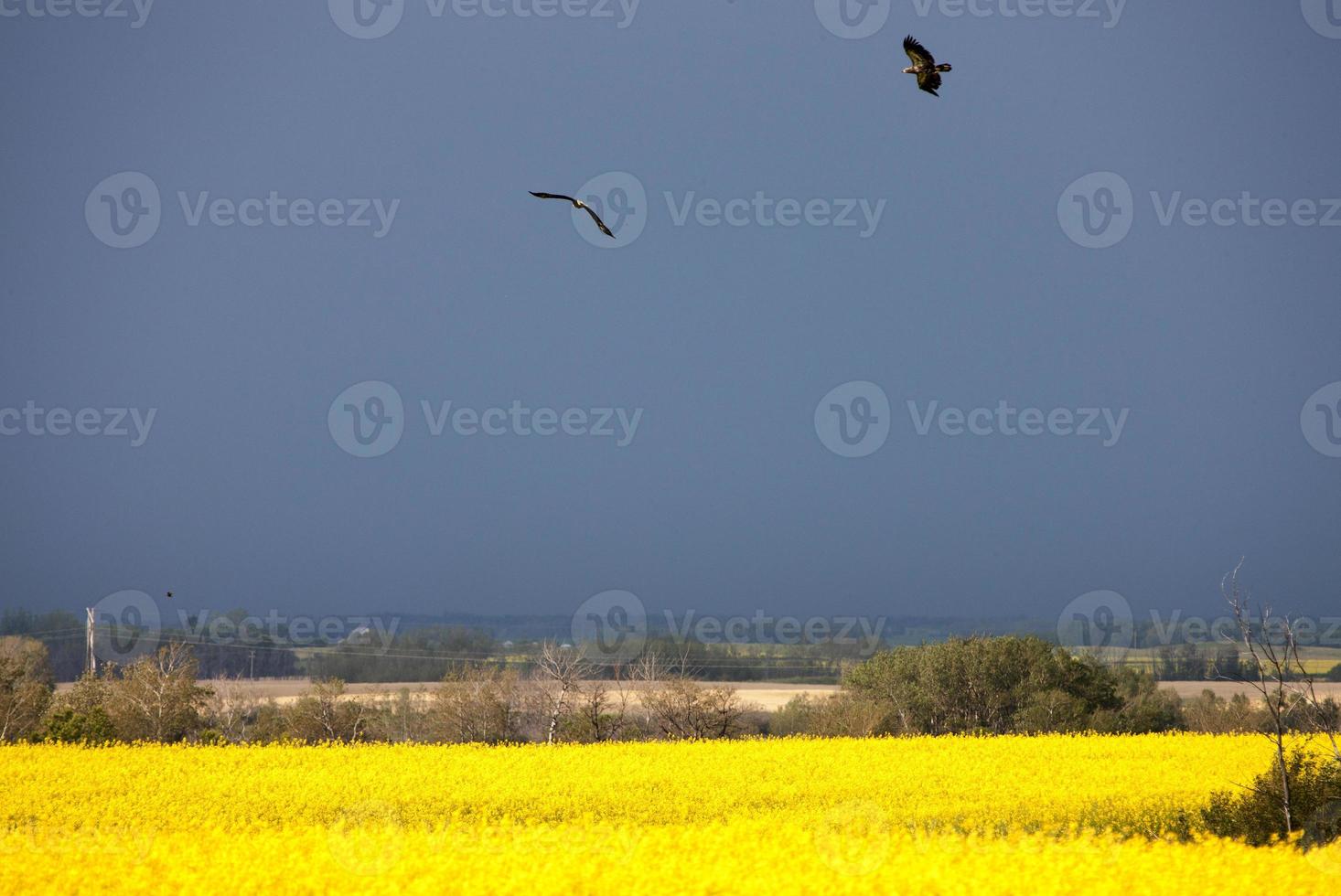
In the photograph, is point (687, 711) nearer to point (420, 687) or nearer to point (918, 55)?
point (918, 55)

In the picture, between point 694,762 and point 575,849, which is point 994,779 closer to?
point 694,762

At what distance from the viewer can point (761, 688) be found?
258 feet

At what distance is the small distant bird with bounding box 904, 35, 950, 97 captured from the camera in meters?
14.0

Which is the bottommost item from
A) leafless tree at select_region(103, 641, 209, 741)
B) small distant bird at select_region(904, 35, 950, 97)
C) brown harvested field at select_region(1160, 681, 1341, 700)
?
brown harvested field at select_region(1160, 681, 1341, 700)

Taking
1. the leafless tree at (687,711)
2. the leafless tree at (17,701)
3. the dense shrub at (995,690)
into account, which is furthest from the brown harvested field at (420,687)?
the leafless tree at (17,701)

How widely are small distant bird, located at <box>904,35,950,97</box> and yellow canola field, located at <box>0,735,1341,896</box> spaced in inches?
317

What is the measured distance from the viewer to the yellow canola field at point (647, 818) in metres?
13.6

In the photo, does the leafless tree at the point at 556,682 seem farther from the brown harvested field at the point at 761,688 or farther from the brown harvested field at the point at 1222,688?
the brown harvested field at the point at 1222,688

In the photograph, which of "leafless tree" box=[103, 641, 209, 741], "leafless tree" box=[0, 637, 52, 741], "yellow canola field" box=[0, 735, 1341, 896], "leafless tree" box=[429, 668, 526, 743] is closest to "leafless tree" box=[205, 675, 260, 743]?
"leafless tree" box=[103, 641, 209, 741]

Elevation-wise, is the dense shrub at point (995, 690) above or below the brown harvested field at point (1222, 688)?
above

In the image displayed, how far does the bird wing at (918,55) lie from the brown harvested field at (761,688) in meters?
48.2

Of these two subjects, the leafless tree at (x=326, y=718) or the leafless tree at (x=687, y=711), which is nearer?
the leafless tree at (x=687, y=711)

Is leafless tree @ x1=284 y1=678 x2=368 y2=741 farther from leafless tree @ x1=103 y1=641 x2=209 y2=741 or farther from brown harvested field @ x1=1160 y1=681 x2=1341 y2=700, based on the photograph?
brown harvested field @ x1=1160 y1=681 x2=1341 y2=700

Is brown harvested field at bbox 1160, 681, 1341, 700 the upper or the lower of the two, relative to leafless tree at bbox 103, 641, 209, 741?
lower
